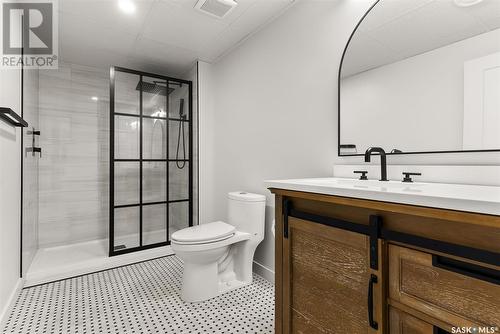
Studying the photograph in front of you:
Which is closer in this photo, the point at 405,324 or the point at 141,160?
the point at 405,324

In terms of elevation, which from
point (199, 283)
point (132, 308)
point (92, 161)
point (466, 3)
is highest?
point (466, 3)

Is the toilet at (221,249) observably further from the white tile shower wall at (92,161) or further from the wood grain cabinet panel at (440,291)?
the wood grain cabinet panel at (440,291)

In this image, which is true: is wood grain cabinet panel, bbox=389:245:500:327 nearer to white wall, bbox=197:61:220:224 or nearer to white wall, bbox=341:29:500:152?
white wall, bbox=341:29:500:152

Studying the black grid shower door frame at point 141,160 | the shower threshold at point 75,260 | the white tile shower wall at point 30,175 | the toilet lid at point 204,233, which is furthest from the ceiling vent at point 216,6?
the shower threshold at point 75,260

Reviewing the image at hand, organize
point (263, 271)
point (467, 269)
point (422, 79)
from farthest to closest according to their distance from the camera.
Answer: point (263, 271), point (422, 79), point (467, 269)

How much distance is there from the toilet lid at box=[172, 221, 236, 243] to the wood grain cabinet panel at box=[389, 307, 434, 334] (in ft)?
3.96

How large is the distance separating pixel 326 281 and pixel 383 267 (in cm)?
25

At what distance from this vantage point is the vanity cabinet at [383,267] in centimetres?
59

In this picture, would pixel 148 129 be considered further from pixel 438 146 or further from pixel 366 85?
pixel 438 146

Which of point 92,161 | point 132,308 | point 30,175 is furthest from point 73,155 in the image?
point 132,308

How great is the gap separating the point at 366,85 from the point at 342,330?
125cm

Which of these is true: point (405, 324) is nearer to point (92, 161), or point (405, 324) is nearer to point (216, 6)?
point (216, 6)

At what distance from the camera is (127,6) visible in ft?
6.08

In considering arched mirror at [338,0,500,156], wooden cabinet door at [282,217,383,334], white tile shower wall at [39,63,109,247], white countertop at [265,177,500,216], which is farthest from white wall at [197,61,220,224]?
white countertop at [265,177,500,216]
